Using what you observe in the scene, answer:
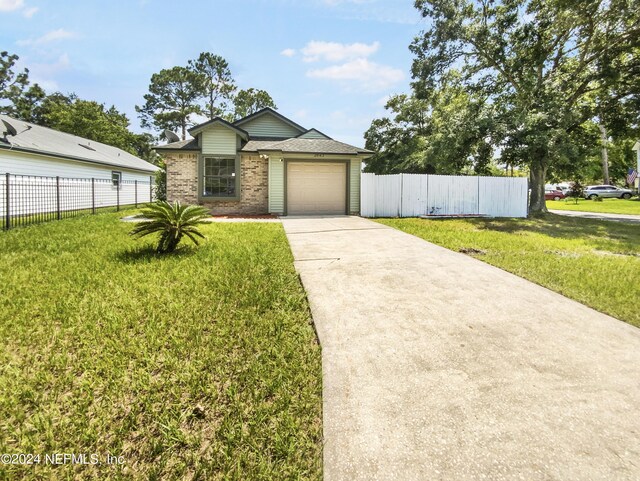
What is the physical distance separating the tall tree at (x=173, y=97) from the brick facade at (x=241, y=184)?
1107 inches

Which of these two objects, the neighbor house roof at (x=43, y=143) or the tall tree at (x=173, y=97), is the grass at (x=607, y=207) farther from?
the tall tree at (x=173, y=97)

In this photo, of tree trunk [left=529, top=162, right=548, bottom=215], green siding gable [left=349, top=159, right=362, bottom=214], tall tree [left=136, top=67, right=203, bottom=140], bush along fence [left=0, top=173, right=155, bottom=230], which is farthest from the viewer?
tall tree [left=136, top=67, right=203, bottom=140]

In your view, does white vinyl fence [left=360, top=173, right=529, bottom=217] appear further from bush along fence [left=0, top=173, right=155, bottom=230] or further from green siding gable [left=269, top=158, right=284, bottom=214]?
bush along fence [left=0, top=173, right=155, bottom=230]

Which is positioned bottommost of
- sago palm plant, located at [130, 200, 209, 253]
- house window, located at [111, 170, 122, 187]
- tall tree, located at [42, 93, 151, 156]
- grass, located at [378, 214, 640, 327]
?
grass, located at [378, 214, 640, 327]

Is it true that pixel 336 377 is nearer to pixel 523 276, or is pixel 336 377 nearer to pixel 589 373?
pixel 589 373

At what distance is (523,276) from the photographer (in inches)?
191

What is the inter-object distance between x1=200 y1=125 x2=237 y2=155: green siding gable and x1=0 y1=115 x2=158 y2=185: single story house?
23.5 ft

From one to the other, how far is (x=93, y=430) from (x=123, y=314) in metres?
1.56

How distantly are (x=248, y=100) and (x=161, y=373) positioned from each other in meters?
40.5

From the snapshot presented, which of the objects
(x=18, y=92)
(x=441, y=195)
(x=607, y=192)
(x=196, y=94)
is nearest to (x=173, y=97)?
(x=196, y=94)

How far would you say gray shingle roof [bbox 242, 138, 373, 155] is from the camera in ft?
42.6

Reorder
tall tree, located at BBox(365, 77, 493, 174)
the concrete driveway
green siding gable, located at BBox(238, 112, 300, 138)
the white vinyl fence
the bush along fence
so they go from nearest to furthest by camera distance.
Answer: the concrete driveway
the bush along fence
tall tree, located at BBox(365, 77, 493, 174)
the white vinyl fence
green siding gable, located at BBox(238, 112, 300, 138)

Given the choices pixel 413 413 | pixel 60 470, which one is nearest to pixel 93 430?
pixel 60 470

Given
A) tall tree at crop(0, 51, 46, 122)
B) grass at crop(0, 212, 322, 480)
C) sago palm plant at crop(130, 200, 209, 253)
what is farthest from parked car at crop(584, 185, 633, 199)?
tall tree at crop(0, 51, 46, 122)
